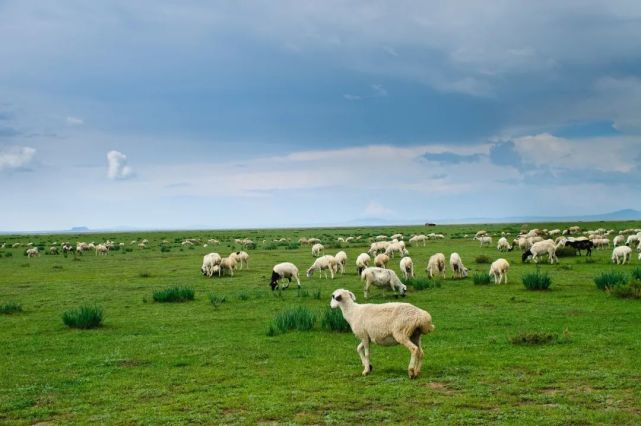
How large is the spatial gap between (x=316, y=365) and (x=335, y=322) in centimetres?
354

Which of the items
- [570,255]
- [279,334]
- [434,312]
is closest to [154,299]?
[279,334]

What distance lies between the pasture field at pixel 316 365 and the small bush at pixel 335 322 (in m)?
0.22

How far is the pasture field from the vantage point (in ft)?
27.8

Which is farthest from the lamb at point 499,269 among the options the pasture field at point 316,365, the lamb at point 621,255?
the lamb at point 621,255

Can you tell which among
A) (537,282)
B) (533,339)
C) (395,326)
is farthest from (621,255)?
(395,326)

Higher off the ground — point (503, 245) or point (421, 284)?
point (503, 245)

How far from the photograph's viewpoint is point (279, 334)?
14938mm

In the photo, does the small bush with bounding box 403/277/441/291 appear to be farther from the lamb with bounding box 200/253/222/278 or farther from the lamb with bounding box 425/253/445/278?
the lamb with bounding box 200/253/222/278

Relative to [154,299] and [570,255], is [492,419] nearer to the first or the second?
[154,299]

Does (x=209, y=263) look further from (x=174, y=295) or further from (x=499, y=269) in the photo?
(x=499, y=269)

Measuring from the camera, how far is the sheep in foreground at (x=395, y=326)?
31.9 ft

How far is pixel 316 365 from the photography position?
11570mm

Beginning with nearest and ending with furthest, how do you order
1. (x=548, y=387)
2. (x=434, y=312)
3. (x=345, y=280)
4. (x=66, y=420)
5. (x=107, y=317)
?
1. (x=66, y=420)
2. (x=548, y=387)
3. (x=434, y=312)
4. (x=107, y=317)
5. (x=345, y=280)

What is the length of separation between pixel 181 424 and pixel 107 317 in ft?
39.9
